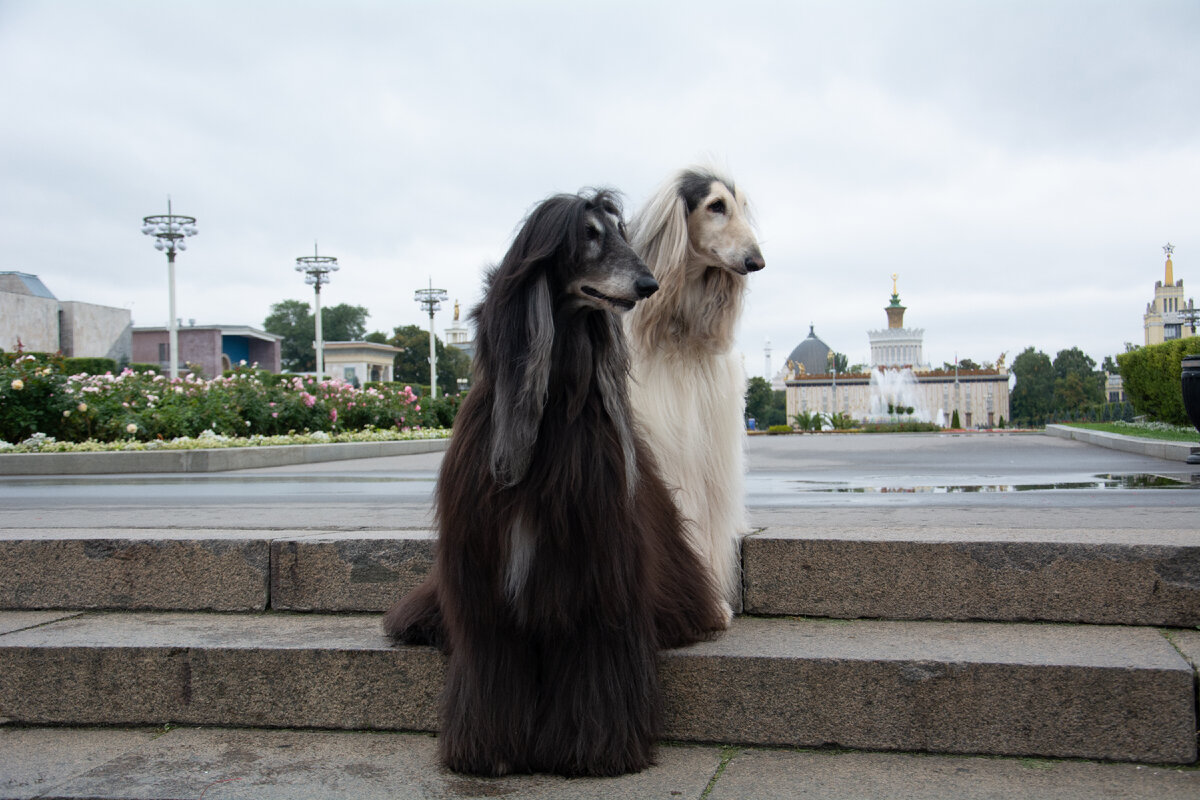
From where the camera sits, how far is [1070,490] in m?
8.30

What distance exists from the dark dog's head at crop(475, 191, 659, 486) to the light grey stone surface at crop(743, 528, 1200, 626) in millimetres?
1561

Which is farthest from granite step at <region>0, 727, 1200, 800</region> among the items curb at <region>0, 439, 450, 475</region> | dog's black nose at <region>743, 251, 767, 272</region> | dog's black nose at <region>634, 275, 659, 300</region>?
curb at <region>0, 439, 450, 475</region>

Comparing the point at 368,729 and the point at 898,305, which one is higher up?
the point at 898,305

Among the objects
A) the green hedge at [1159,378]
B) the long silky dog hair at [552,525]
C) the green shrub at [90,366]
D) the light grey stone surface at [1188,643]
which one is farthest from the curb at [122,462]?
the green shrub at [90,366]

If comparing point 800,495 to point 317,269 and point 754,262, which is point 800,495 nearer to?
point 754,262

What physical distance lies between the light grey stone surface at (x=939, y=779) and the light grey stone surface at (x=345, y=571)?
169 cm

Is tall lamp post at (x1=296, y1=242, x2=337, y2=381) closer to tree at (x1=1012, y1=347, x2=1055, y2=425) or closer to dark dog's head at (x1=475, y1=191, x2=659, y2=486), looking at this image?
dark dog's head at (x1=475, y1=191, x2=659, y2=486)

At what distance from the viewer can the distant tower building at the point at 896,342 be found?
139 metres

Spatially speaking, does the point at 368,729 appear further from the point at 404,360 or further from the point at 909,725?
the point at 404,360

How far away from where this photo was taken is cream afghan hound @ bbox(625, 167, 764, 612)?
4.00m

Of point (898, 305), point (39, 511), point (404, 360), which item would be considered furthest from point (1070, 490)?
point (898, 305)

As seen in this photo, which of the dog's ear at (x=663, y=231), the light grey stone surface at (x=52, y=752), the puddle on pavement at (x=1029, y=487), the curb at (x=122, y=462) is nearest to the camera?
the light grey stone surface at (x=52, y=752)

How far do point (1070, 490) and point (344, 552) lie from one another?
6424 millimetres

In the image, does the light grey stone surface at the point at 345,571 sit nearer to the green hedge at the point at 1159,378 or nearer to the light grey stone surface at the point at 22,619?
the light grey stone surface at the point at 22,619
